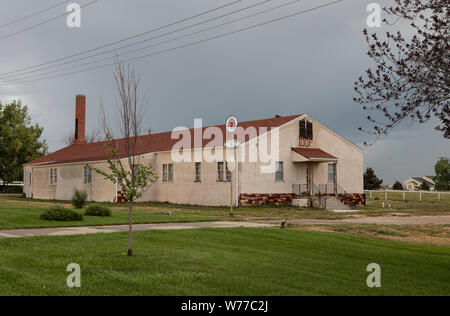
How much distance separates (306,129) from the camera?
1399 inches

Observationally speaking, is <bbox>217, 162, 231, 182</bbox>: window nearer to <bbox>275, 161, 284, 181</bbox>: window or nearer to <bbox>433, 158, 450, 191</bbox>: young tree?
<bbox>275, 161, 284, 181</bbox>: window

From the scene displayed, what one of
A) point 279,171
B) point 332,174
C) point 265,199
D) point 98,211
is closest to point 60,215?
point 98,211

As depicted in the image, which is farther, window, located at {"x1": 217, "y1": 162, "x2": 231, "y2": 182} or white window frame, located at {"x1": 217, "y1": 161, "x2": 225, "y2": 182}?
white window frame, located at {"x1": 217, "y1": 161, "x2": 225, "y2": 182}

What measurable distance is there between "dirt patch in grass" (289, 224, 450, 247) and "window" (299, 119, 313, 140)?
16.0 m

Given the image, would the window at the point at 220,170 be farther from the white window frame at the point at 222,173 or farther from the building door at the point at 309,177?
the building door at the point at 309,177

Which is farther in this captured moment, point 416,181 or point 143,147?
point 416,181

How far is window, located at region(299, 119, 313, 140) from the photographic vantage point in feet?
116

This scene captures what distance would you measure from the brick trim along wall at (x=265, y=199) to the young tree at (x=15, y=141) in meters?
34.1

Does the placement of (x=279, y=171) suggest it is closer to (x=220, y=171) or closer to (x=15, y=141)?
(x=220, y=171)

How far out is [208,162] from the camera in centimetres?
3394

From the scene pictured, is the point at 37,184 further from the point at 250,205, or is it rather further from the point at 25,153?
the point at 250,205

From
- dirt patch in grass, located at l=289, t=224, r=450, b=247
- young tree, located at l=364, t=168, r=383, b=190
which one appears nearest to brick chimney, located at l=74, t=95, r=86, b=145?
young tree, located at l=364, t=168, r=383, b=190

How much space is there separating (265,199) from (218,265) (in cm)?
2387
